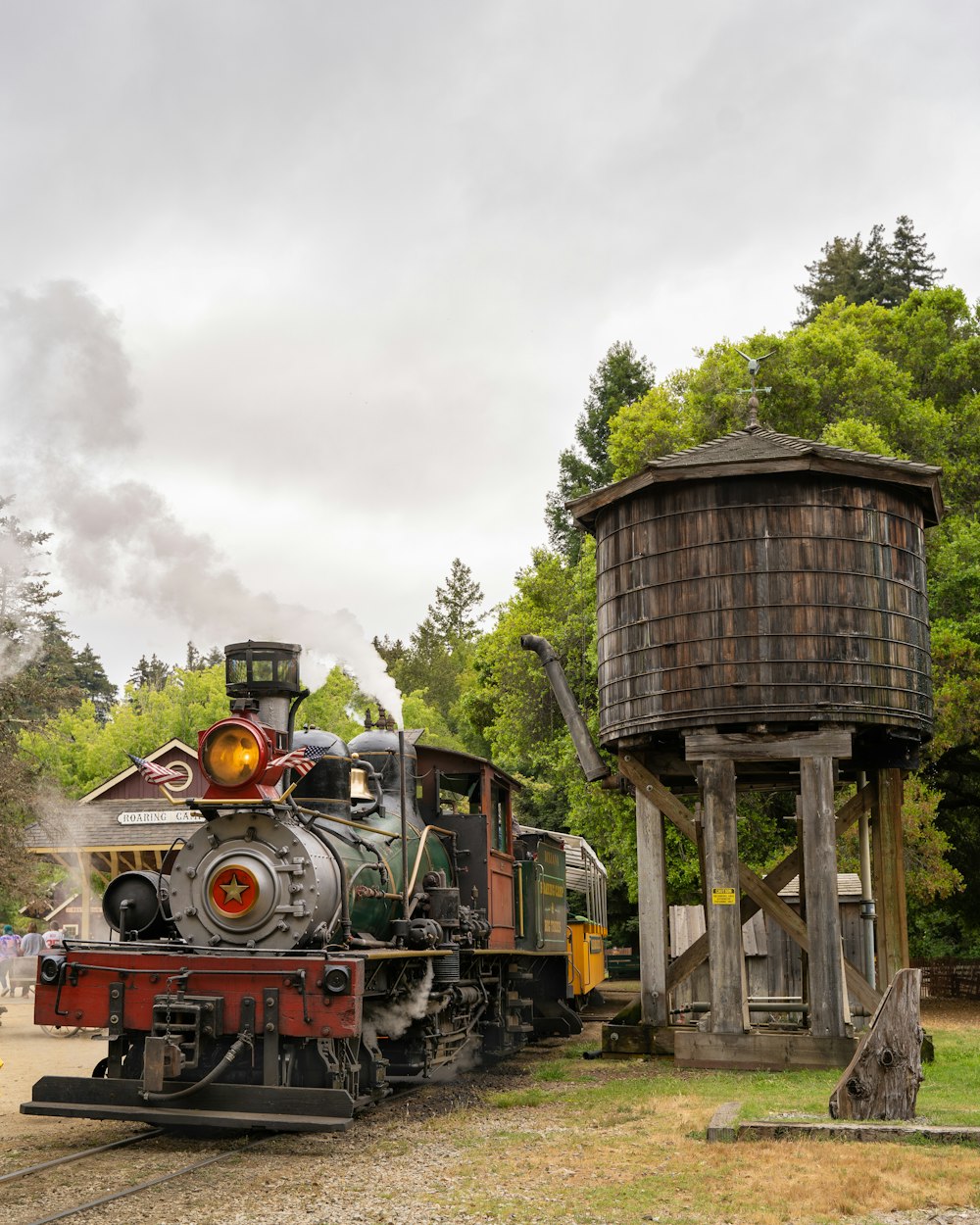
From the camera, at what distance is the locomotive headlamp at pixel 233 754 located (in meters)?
9.59

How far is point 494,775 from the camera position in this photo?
1377cm

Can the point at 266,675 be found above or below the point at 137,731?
below

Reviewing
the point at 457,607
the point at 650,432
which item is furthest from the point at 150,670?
the point at 650,432

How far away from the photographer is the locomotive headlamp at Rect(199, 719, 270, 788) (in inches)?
378

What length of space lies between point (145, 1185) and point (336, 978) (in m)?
1.83

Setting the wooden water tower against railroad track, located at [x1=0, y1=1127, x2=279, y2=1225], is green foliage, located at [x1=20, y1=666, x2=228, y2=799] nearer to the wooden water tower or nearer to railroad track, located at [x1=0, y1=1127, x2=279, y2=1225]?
the wooden water tower

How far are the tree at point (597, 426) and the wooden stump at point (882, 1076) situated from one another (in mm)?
40369

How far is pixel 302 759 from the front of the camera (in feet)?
33.4

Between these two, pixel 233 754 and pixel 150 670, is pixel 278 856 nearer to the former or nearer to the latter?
pixel 233 754

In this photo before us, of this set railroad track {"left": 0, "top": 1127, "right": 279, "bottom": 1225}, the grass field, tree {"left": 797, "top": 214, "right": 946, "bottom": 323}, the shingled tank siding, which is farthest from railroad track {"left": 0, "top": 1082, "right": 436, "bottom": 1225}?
tree {"left": 797, "top": 214, "right": 946, "bottom": 323}

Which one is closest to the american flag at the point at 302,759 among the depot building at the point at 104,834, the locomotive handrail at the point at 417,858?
the locomotive handrail at the point at 417,858

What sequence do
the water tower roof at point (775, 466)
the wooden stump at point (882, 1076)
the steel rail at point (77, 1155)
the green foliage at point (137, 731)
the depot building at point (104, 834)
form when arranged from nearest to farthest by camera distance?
the steel rail at point (77, 1155)
the wooden stump at point (882, 1076)
the water tower roof at point (775, 466)
the depot building at point (104, 834)
the green foliage at point (137, 731)

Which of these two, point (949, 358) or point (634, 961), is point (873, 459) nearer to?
point (949, 358)

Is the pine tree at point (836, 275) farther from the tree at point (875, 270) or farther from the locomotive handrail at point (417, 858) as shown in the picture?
the locomotive handrail at point (417, 858)
